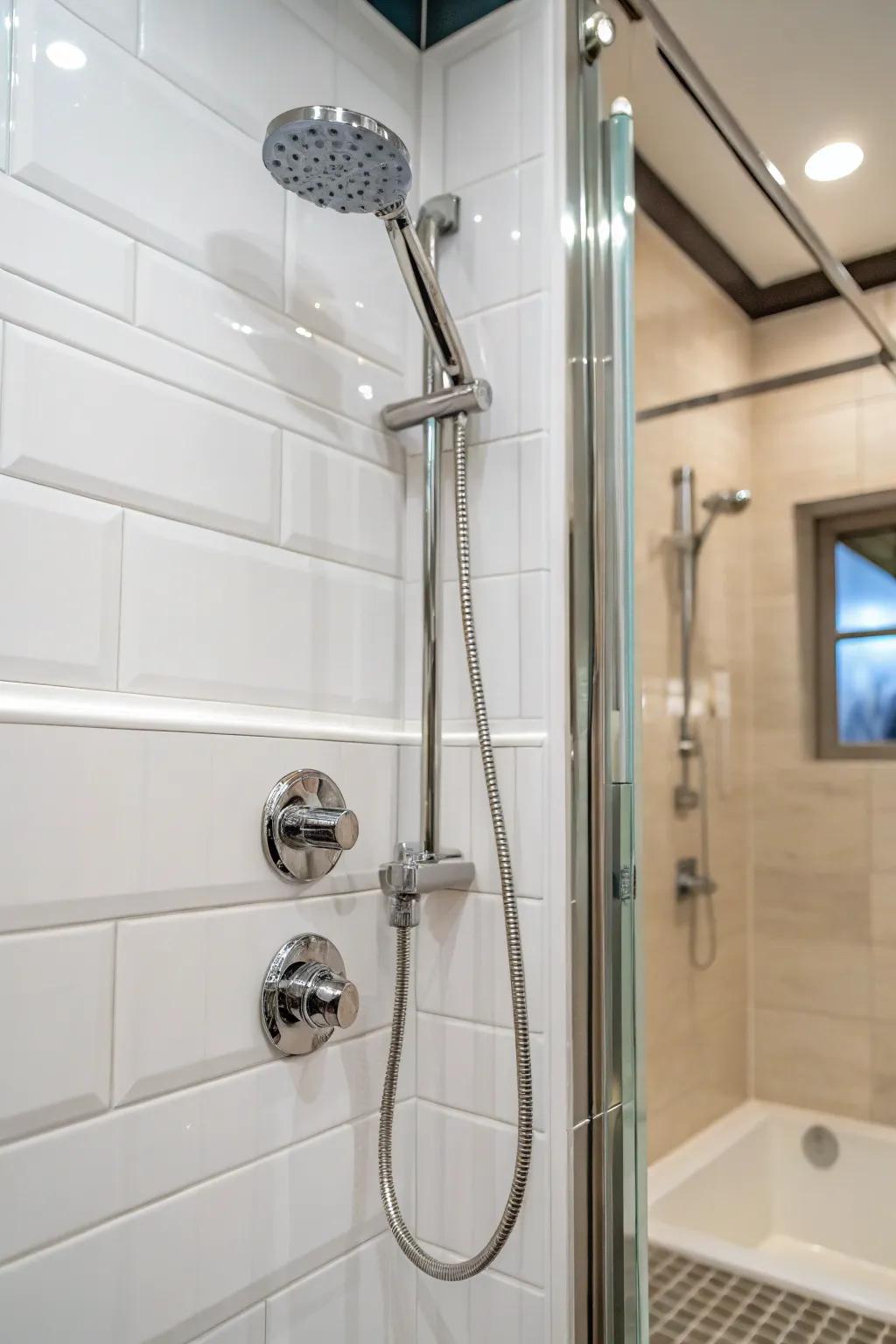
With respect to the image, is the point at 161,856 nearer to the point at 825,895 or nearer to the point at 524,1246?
the point at 524,1246

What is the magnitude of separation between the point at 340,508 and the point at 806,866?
1.26 meters

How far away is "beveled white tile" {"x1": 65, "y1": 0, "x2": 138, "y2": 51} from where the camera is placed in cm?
83

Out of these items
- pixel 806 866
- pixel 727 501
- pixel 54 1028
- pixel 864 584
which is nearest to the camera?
pixel 54 1028

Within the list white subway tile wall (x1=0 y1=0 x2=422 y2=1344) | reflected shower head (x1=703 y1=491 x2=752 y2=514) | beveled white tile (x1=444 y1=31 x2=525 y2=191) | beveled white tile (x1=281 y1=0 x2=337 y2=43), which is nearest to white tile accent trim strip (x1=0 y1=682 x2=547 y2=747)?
white subway tile wall (x1=0 y1=0 x2=422 y2=1344)

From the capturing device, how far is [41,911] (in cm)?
75

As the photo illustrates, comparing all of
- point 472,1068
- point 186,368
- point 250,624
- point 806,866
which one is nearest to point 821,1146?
point 806,866

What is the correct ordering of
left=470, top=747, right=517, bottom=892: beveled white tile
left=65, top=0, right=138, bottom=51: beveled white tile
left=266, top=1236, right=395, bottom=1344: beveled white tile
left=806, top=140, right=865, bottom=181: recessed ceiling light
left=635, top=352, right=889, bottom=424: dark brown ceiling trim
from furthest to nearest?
left=635, top=352, right=889, bottom=424: dark brown ceiling trim < left=806, top=140, right=865, bottom=181: recessed ceiling light < left=470, top=747, right=517, bottom=892: beveled white tile < left=266, top=1236, right=395, bottom=1344: beveled white tile < left=65, top=0, right=138, bottom=51: beveled white tile

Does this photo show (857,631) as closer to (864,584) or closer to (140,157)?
(864,584)

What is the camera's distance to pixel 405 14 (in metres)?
1.19

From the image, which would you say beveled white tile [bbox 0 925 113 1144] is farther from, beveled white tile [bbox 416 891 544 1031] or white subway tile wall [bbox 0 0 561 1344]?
beveled white tile [bbox 416 891 544 1031]

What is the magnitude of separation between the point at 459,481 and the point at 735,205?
0.54 m

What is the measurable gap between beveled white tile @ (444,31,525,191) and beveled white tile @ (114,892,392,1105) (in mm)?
872

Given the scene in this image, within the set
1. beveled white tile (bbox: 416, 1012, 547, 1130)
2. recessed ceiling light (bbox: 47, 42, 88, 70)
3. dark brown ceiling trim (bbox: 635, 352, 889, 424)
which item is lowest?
beveled white tile (bbox: 416, 1012, 547, 1130)

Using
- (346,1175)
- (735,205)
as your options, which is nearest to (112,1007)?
(346,1175)
